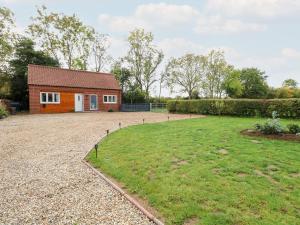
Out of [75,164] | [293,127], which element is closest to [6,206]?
[75,164]

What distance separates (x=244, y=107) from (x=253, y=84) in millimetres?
40564

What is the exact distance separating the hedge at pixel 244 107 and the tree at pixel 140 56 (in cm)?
1838

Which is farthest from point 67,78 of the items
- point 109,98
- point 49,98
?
point 109,98

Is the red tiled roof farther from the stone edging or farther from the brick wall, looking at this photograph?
the stone edging

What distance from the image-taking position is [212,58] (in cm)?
4688

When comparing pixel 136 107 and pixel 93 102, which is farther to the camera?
pixel 136 107

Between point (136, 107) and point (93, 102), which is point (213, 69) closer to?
point (136, 107)

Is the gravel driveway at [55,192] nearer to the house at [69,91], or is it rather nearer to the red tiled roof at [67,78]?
the house at [69,91]

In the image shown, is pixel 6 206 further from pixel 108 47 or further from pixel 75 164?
pixel 108 47

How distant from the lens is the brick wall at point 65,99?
2438 cm

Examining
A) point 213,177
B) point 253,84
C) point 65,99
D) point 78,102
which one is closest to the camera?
point 213,177

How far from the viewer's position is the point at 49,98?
2569cm

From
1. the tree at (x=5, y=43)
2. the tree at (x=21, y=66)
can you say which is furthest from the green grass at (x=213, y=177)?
the tree at (x=5, y=43)


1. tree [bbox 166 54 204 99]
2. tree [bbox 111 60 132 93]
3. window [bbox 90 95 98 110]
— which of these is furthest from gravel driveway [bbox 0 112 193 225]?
tree [bbox 166 54 204 99]
